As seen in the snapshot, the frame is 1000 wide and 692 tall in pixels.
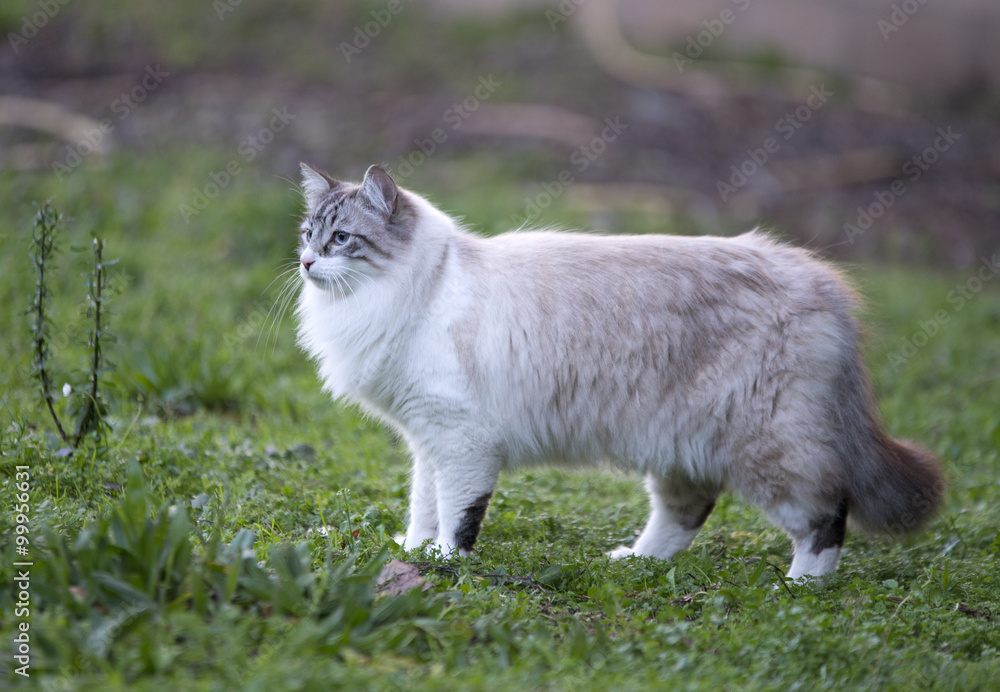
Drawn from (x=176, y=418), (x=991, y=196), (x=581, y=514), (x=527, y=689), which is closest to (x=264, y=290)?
(x=176, y=418)

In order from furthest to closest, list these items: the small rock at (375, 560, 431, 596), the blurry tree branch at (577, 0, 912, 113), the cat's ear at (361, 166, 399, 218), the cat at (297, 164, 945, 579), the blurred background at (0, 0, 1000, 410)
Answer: the blurry tree branch at (577, 0, 912, 113) → the blurred background at (0, 0, 1000, 410) → the cat's ear at (361, 166, 399, 218) → the cat at (297, 164, 945, 579) → the small rock at (375, 560, 431, 596)

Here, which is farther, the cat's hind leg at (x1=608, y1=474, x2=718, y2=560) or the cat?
the cat's hind leg at (x1=608, y1=474, x2=718, y2=560)

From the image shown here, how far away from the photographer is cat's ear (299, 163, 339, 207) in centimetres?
426

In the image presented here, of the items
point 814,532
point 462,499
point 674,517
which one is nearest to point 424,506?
point 462,499

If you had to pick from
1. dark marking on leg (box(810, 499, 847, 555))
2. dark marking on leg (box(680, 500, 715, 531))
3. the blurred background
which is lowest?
dark marking on leg (box(810, 499, 847, 555))

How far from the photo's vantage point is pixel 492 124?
10469 millimetres

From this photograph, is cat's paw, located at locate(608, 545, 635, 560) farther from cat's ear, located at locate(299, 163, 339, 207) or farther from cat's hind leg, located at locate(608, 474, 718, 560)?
cat's ear, located at locate(299, 163, 339, 207)

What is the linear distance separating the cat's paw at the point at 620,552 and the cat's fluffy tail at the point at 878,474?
3.41 feet

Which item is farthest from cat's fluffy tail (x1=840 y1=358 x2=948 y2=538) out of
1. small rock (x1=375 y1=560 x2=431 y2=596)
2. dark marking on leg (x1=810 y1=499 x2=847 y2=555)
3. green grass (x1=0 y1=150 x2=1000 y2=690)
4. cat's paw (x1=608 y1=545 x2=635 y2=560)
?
small rock (x1=375 y1=560 x2=431 y2=596)

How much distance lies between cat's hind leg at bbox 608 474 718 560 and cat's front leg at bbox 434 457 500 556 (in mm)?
829

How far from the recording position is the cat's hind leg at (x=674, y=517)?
436 cm

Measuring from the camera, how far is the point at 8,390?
16.4ft

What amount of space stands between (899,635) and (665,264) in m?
1.78

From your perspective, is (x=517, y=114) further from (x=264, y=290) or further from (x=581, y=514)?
(x=581, y=514)
